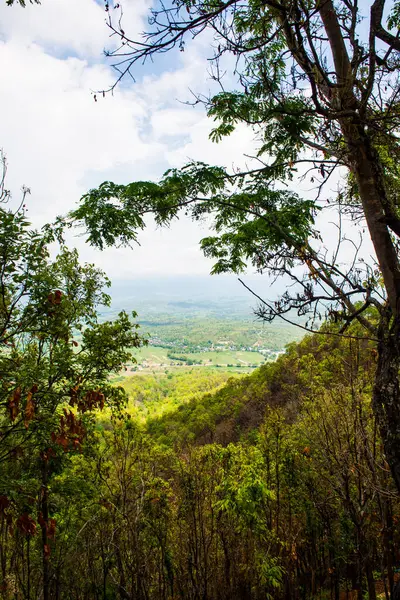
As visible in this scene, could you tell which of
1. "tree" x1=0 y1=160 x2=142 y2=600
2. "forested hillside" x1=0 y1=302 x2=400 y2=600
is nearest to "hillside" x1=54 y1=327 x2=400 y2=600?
"forested hillside" x1=0 y1=302 x2=400 y2=600

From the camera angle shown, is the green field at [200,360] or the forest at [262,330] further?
the green field at [200,360]

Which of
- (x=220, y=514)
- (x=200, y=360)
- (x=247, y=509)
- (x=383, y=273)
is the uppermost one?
(x=383, y=273)

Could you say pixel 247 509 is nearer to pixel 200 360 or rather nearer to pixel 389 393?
pixel 389 393

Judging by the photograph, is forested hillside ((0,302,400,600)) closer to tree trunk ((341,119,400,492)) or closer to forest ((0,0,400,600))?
forest ((0,0,400,600))

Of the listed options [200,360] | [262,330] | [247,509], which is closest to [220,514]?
[247,509]

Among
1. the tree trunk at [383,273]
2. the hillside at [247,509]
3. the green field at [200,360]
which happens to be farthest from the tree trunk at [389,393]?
the green field at [200,360]

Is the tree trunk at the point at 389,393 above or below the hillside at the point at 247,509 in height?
above


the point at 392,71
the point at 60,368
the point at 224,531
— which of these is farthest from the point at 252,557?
the point at 392,71

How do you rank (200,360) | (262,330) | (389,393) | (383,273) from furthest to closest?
(200,360) < (262,330) < (383,273) < (389,393)

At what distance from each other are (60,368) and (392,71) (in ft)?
13.1

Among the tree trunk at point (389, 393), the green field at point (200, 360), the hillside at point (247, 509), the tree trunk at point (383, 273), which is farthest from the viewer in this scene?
the green field at point (200, 360)

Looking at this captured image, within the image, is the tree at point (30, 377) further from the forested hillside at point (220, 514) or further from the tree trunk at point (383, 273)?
the tree trunk at point (383, 273)

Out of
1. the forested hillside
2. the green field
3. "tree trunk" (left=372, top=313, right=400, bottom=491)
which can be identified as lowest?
the green field

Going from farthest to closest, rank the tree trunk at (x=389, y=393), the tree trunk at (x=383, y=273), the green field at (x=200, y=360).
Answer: the green field at (x=200, y=360) < the tree trunk at (x=383, y=273) < the tree trunk at (x=389, y=393)
